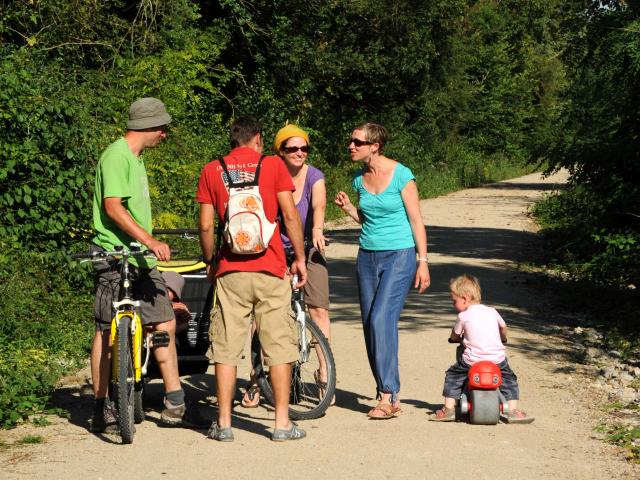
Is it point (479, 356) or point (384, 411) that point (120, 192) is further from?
point (479, 356)

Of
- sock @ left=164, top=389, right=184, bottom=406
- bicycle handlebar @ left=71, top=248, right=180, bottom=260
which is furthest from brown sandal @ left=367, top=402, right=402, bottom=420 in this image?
bicycle handlebar @ left=71, top=248, right=180, bottom=260

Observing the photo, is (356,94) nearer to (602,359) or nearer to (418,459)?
(602,359)

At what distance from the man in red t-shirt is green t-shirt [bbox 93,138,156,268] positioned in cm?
39

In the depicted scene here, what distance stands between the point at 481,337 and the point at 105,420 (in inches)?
96.9

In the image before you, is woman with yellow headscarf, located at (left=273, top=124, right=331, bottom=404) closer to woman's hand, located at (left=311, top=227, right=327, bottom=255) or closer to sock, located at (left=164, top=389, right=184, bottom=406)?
woman's hand, located at (left=311, top=227, right=327, bottom=255)

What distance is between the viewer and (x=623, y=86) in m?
16.3

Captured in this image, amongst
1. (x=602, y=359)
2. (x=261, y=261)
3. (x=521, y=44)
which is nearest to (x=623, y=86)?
(x=602, y=359)

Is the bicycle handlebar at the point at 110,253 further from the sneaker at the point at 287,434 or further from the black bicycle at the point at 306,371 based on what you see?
the sneaker at the point at 287,434

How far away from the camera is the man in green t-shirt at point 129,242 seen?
273 inches

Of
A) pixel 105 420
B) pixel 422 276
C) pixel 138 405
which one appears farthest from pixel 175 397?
pixel 422 276

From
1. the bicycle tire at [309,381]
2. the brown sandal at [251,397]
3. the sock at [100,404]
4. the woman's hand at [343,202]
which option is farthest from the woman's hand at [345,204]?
the sock at [100,404]

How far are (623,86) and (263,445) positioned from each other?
10927 millimetres

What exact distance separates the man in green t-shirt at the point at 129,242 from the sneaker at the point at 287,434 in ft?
1.98

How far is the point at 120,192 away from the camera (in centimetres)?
689
